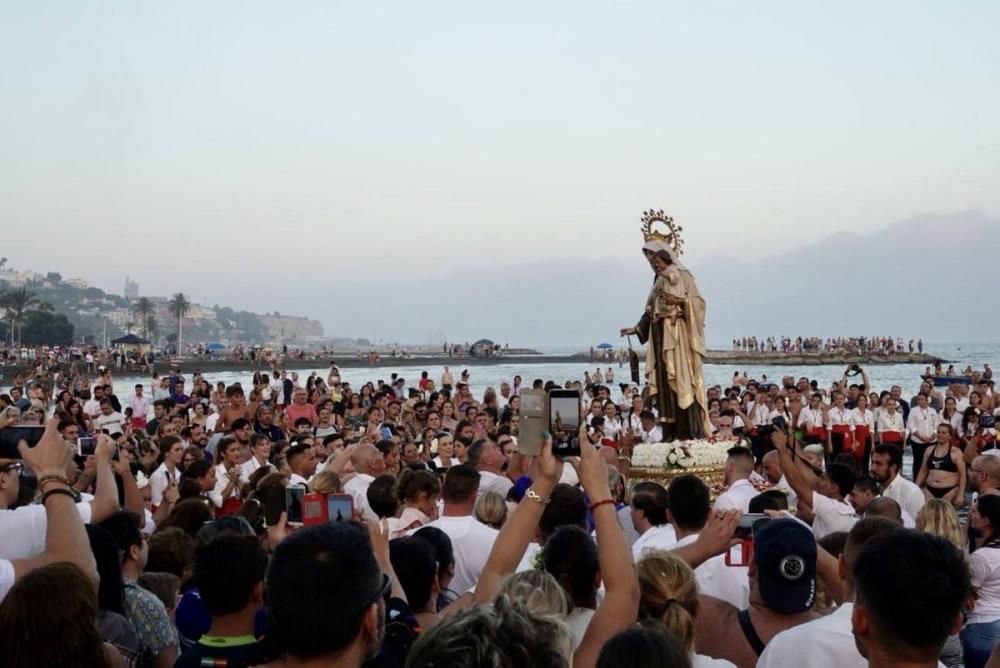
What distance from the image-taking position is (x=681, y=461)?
1264 cm

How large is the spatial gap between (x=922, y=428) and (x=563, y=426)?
14726mm

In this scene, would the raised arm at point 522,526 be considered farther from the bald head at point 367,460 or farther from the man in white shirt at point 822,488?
the bald head at point 367,460

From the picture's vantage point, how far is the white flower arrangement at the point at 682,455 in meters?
12.7

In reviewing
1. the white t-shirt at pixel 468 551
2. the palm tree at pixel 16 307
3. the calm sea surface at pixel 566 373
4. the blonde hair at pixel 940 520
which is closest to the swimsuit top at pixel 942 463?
the blonde hair at pixel 940 520

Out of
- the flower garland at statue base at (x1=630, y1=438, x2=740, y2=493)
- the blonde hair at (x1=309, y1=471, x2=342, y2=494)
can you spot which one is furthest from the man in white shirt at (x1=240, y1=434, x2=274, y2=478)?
the flower garland at statue base at (x1=630, y1=438, x2=740, y2=493)

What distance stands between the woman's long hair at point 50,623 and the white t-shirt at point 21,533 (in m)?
1.94

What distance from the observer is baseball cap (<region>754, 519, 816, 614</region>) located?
3.83 m

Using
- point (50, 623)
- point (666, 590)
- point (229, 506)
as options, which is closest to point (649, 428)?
point (229, 506)

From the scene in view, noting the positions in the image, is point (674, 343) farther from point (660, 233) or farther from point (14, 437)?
point (14, 437)

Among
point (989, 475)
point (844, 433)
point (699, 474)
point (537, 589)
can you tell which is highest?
point (537, 589)

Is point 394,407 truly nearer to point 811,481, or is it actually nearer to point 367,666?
point 811,481

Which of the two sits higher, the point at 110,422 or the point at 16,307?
the point at 16,307

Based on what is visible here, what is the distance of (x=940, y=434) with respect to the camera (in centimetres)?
1263

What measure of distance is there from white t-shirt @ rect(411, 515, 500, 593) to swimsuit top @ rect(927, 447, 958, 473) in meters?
8.08
